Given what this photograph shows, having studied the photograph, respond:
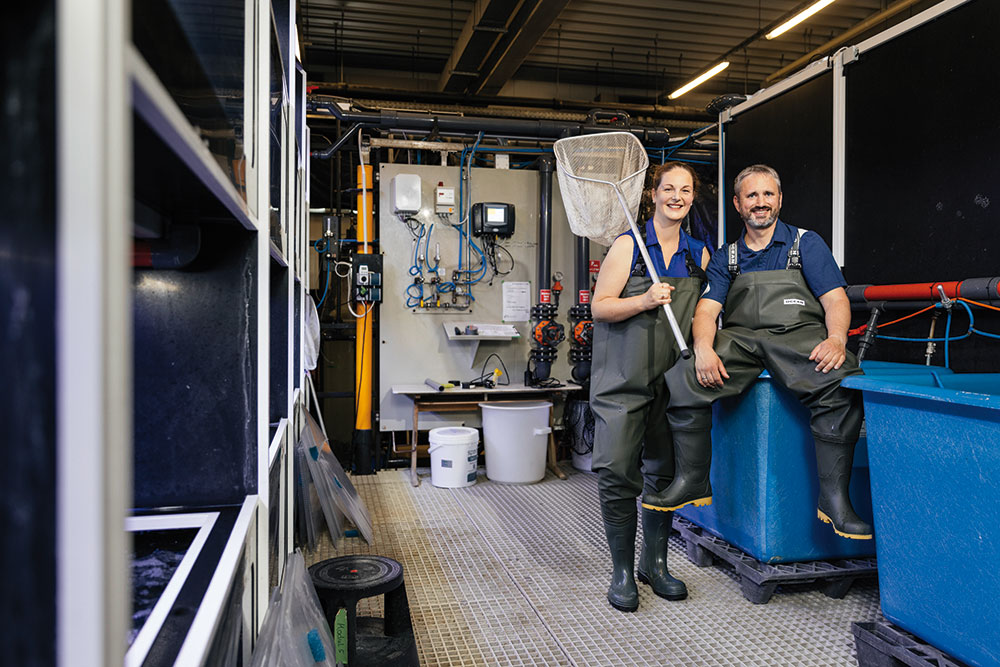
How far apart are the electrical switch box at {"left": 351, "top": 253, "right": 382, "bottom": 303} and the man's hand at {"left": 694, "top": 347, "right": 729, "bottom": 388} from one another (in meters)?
2.78

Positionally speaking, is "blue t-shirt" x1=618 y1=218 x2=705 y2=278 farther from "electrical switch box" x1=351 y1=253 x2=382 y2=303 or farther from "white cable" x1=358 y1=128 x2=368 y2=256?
"white cable" x1=358 y1=128 x2=368 y2=256

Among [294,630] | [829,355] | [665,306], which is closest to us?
[294,630]

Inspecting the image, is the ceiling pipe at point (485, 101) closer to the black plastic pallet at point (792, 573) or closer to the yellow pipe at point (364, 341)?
the yellow pipe at point (364, 341)

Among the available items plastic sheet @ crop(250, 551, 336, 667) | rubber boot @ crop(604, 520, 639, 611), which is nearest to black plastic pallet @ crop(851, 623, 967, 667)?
rubber boot @ crop(604, 520, 639, 611)

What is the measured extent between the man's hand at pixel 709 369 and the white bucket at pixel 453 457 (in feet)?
7.04

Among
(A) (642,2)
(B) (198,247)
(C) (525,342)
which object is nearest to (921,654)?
(B) (198,247)

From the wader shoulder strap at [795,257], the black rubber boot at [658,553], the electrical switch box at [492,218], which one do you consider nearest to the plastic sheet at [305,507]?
the black rubber boot at [658,553]

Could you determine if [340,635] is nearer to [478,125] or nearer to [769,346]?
[769,346]

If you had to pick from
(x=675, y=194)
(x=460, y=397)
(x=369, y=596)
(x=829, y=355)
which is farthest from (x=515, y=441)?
(x=369, y=596)

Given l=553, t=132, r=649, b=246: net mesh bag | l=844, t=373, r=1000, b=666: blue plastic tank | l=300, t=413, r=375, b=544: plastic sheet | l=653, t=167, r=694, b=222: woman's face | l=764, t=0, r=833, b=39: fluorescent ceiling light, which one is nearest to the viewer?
l=844, t=373, r=1000, b=666: blue plastic tank

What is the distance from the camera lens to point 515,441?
437cm

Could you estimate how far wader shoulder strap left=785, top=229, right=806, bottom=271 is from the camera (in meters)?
2.43

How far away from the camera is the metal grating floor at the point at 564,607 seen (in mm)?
2123

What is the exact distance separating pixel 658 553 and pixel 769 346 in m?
0.90
